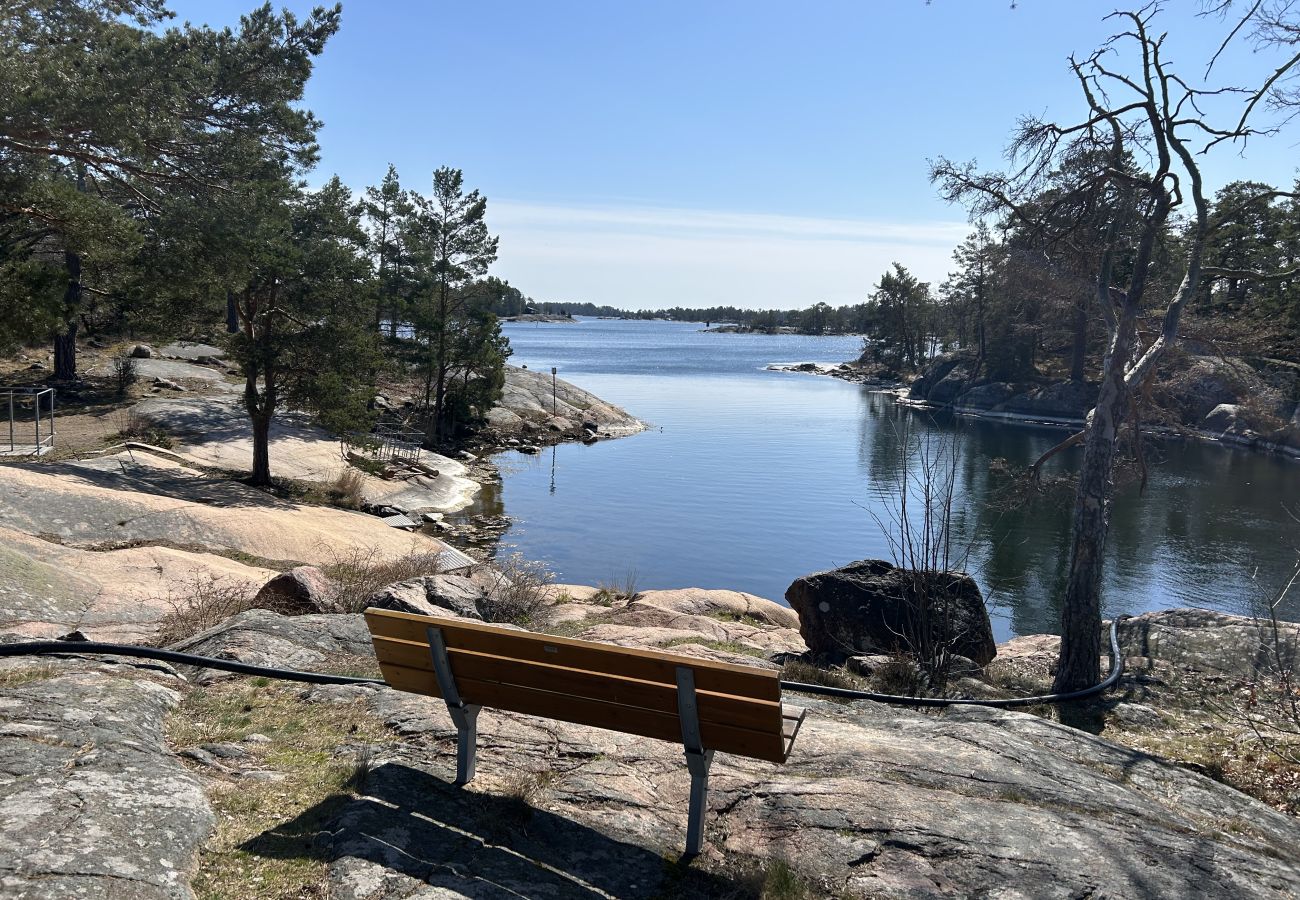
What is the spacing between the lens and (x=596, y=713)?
419 centimetres

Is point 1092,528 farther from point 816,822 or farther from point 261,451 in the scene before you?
point 261,451

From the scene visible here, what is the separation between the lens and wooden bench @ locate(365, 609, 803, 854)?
3.87 meters

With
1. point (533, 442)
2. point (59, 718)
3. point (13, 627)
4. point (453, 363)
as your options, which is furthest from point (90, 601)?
point (533, 442)

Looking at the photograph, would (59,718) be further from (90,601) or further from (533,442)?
(533,442)

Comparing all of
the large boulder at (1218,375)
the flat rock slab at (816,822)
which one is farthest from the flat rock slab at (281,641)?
the large boulder at (1218,375)

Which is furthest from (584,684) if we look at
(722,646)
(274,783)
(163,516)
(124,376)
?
(124,376)

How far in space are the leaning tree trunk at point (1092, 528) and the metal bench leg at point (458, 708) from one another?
20.9 feet

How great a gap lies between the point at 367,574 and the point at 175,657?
4.92m

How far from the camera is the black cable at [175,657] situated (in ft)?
19.8

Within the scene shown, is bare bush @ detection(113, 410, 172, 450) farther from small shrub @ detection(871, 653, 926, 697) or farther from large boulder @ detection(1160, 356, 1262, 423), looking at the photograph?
large boulder @ detection(1160, 356, 1262, 423)

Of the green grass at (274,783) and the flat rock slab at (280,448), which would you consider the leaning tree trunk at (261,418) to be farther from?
the green grass at (274,783)

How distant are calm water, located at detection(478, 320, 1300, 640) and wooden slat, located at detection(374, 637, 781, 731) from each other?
6.40 m

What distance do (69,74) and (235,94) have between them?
11.7ft

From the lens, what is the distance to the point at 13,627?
7.66 m
